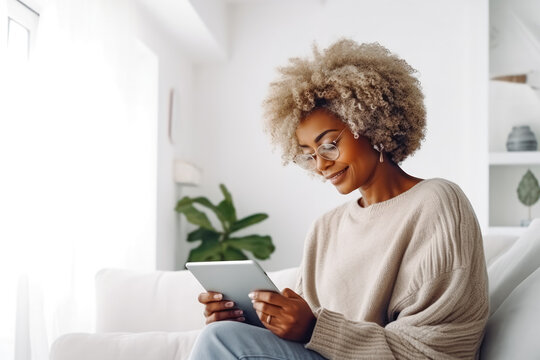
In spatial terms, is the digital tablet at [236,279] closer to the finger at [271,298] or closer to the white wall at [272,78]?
the finger at [271,298]

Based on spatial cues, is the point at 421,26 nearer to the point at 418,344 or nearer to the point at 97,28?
the point at 97,28

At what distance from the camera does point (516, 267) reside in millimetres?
1685

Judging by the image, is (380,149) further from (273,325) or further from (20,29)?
(20,29)

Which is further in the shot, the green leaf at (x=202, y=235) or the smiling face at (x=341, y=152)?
the green leaf at (x=202, y=235)

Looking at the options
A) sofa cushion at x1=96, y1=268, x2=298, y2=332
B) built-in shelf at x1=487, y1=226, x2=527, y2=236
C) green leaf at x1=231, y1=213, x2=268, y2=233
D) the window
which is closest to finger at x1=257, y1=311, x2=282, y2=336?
sofa cushion at x1=96, y1=268, x2=298, y2=332

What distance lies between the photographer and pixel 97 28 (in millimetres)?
2998

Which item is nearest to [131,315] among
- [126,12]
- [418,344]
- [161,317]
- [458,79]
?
[161,317]

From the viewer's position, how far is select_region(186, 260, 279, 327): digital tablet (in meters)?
1.38

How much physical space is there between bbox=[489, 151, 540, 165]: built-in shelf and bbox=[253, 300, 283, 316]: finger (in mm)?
3095

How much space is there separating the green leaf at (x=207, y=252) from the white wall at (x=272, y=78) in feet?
1.11

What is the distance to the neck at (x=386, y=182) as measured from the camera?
1704 millimetres

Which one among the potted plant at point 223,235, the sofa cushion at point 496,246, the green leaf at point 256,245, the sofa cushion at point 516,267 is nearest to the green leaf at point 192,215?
the potted plant at point 223,235

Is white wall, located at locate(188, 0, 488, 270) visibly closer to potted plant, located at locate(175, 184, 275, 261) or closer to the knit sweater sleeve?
potted plant, located at locate(175, 184, 275, 261)

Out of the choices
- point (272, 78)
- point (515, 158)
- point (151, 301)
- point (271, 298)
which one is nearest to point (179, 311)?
point (151, 301)
